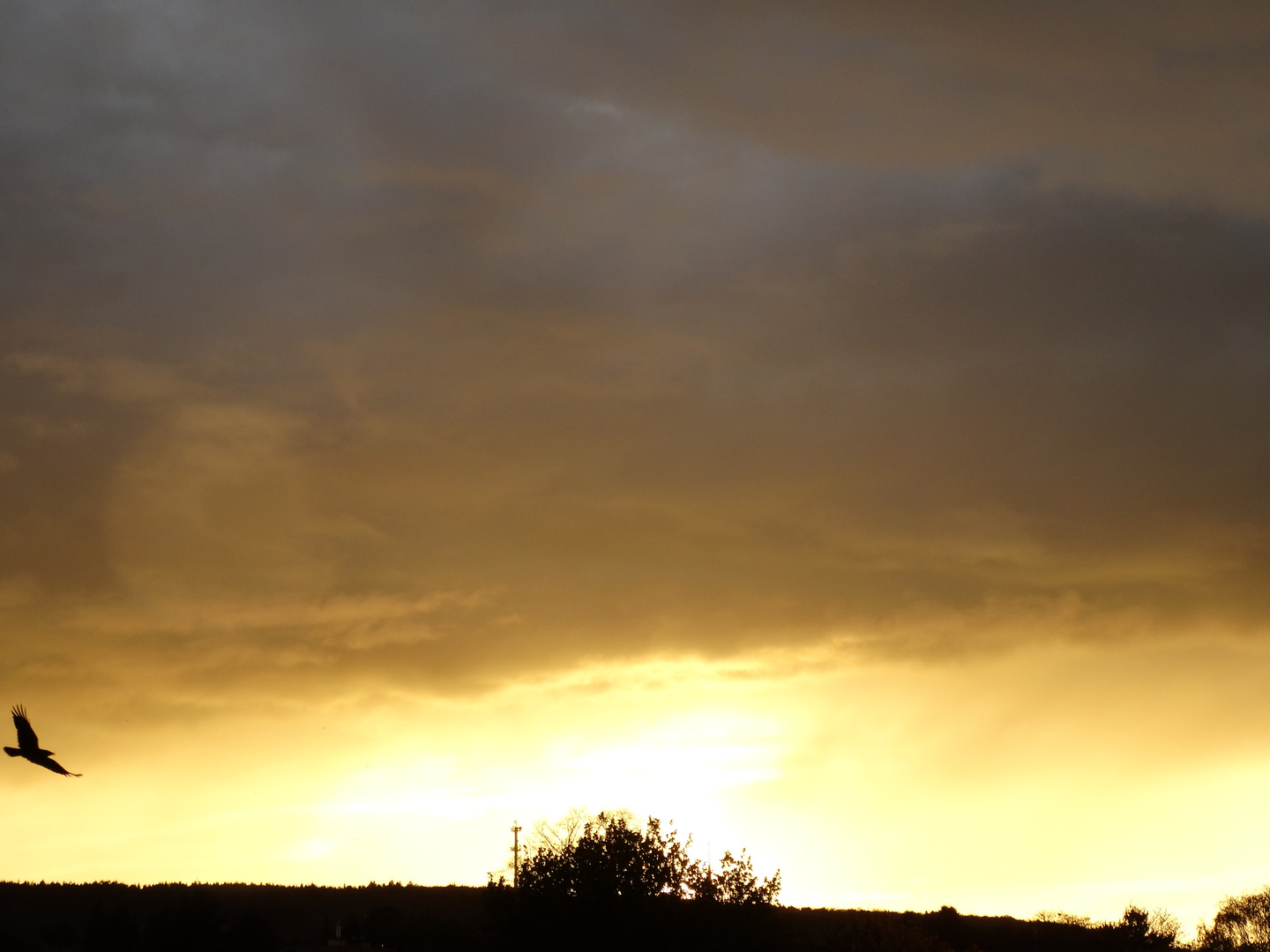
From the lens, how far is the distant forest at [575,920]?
177 ft

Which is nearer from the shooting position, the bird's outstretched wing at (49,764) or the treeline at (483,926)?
the bird's outstretched wing at (49,764)

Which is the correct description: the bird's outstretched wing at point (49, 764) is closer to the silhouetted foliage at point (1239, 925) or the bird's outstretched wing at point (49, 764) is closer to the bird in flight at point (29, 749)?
the bird in flight at point (29, 749)

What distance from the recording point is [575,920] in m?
53.8

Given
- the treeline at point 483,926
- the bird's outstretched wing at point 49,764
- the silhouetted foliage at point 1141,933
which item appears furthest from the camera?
the silhouetted foliage at point 1141,933

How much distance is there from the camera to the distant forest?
5388 centimetres

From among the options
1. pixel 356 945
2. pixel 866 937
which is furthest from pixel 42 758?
pixel 356 945

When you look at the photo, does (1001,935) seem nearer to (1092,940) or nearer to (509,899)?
(1092,940)

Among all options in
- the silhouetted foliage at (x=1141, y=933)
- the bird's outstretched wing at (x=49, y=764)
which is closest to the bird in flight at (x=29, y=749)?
the bird's outstretched wing at (x=49, y=764)

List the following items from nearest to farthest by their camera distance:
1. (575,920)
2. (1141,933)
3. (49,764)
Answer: (49,764) < (575,920) < (1141,933)

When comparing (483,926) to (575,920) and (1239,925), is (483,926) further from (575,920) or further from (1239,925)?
(1239,925)

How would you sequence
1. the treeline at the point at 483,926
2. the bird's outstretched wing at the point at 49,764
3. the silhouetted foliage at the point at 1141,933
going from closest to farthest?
the bird's outstretched wing at the point at 49,764
the treeline at the point at 483,926
the silhouetted foliage at the point at 1141,933

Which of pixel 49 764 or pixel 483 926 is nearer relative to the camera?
pixel 49 764

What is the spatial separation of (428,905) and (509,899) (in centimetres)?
10333

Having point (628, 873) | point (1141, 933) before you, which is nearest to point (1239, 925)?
point (1141, 933)
